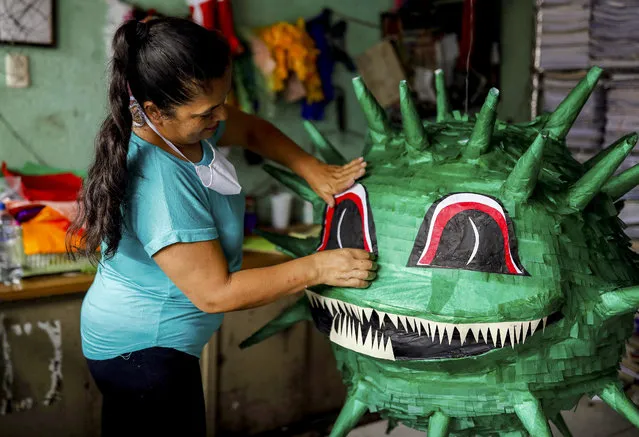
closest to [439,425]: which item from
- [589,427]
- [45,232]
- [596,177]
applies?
[596,177]

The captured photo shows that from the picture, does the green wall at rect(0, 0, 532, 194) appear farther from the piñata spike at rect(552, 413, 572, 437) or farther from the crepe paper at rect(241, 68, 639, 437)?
the piñata spike at rect(552, 413, 572, 437)

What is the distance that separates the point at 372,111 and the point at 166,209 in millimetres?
430

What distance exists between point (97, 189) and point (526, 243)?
2.50 ft

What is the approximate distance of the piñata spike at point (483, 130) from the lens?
3.49ft

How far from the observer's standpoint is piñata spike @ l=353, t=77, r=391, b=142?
123 centimetres

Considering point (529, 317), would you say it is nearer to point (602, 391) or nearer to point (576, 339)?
point (576, 339)

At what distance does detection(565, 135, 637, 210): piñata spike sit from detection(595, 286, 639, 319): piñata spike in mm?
157

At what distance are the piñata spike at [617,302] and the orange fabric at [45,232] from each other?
189 centimetres

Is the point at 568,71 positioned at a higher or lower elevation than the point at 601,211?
higher

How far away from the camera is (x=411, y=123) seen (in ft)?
3.83

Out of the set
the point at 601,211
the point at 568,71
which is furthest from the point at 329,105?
the point at 601,211

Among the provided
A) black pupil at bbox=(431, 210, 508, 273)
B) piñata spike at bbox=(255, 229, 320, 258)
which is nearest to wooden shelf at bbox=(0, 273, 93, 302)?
piñata spike at bbox=(255, 229, 320, 258)

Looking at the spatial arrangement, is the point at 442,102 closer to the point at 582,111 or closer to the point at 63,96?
the point at 582,111

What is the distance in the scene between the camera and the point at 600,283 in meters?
1.16
